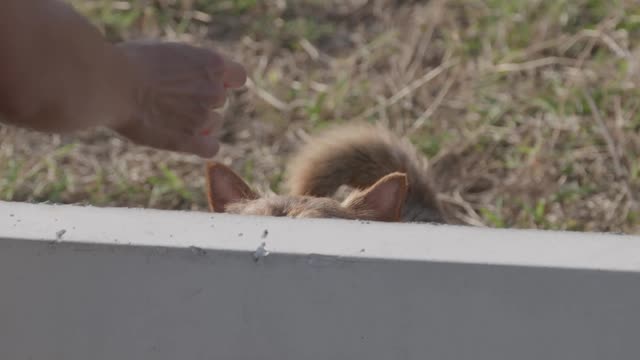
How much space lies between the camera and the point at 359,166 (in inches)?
111

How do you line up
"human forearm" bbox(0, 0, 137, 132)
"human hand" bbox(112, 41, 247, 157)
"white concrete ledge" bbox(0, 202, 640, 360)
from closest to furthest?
"human forearm" bbox(0, 0, 137, 132) < "human hand" bbox(112, 41, 247, 157) < "white concrete ledge" bbox(0, 202, 640, 360)

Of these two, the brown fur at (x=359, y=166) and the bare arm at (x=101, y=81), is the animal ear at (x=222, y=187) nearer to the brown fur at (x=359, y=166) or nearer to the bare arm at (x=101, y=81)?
the brown fur at (x=359, y=166)

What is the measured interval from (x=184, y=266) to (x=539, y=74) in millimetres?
2577

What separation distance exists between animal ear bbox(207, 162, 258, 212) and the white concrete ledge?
841mm

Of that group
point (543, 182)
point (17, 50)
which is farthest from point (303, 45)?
point (17, 50)

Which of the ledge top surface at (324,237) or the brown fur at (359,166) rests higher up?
the ledge top surface at (324,237)

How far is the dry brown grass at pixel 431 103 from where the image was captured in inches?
128

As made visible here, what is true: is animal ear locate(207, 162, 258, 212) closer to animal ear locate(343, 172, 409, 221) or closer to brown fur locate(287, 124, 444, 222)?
animal ear locate(343, 172, 409, 221)

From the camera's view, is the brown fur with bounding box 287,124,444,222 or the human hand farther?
the brown fur with bounding box 287,124,444,222

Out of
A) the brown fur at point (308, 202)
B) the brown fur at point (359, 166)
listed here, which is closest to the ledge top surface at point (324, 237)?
the brown fur at point (308, 202)

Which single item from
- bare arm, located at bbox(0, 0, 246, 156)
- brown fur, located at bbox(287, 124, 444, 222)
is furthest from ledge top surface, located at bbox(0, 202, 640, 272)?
brown fur, located at bbox(287, 124, 444, 222)

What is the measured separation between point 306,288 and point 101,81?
0.48 metres

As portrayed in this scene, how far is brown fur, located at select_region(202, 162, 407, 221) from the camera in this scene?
2311 millimetres

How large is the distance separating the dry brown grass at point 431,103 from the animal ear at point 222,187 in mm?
833
